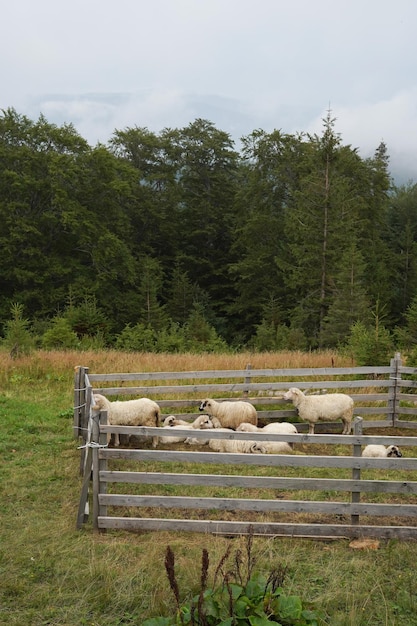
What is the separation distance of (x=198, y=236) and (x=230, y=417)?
34.2m

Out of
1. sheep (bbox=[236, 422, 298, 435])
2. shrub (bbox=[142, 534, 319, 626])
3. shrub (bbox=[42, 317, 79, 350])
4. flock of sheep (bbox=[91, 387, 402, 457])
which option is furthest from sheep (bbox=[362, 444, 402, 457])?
shrub (bbox=[42, 317, 79, 350])

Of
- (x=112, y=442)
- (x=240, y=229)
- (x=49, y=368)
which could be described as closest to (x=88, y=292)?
(x=240, y=229)

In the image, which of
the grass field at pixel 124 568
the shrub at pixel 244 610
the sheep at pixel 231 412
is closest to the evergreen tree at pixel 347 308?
the sheep at pixel 231 412

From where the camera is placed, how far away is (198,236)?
43875mm

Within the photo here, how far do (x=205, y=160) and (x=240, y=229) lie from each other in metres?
7.28

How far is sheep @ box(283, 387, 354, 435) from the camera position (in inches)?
424

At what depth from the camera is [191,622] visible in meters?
3.82

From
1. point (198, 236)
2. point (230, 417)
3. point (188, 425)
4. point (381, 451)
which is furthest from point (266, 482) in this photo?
point (198, 236)

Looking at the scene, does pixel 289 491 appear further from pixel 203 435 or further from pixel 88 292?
pixel 88 292

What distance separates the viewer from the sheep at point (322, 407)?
10.8 m

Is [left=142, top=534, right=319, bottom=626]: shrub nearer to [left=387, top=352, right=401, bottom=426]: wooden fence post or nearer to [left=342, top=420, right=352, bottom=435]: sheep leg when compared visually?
[left=342, top=420, right=352, bottom=435]: sheep leg

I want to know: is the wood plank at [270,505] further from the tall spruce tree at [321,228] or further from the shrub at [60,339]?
the tall spruce tree at [321,228]

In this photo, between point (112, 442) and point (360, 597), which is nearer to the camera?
point (360, 597)

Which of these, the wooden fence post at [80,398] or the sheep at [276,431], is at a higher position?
the wooden fence post at [80,398]
